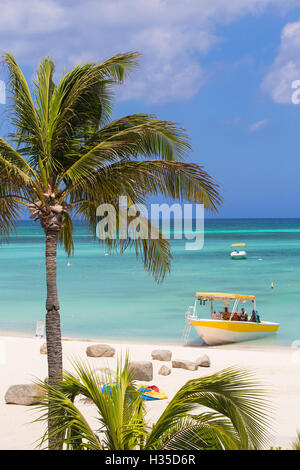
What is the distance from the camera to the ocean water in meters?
29.2

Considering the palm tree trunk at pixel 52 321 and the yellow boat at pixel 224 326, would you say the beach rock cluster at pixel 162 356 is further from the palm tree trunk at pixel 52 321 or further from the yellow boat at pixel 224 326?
the palm tree trunk at pixel 52 321

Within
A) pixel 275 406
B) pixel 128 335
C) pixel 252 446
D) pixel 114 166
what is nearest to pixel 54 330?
pixel 114 166

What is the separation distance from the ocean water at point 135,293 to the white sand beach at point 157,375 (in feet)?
14.0

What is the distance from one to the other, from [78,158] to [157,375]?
313 inches

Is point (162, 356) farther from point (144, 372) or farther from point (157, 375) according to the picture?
point (144, 372)

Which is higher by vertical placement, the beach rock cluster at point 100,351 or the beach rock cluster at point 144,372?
the beach rock cluster at point 144,372

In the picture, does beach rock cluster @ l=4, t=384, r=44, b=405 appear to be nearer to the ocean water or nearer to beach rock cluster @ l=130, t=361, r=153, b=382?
beach rock cluster @ l=130, t=361, r=153, b=382

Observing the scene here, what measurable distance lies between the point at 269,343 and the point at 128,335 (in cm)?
663

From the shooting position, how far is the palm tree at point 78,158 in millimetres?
9625

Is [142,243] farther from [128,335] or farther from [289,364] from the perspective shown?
[128,335]

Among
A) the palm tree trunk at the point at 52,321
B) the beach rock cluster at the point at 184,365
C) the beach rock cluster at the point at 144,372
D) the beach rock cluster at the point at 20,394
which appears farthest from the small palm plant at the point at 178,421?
the beach rock cluster at the point at 184,365

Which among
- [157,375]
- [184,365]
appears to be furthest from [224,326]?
[157,375]

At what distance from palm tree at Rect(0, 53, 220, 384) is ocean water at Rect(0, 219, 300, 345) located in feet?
13.8

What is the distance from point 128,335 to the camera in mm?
27391
